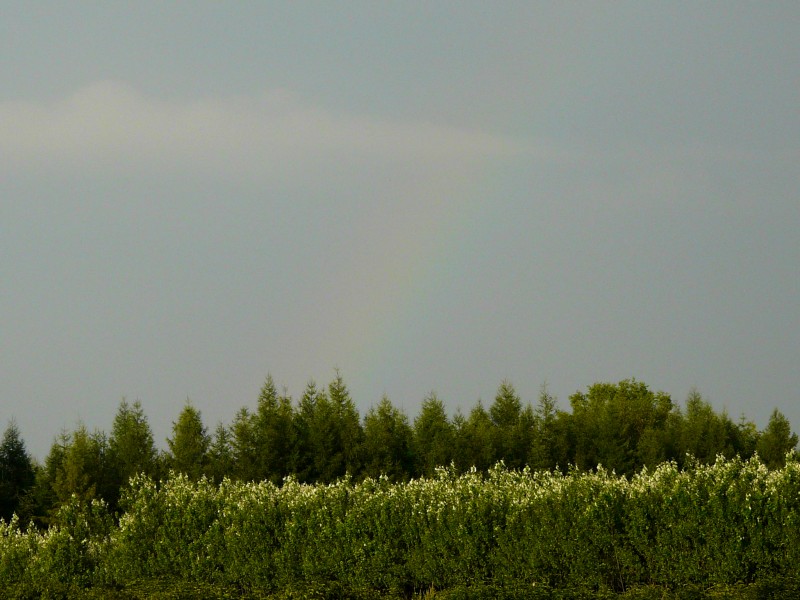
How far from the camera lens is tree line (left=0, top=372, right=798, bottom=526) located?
33969 mm

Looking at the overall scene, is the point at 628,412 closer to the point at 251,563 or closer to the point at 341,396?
the point at 341,396

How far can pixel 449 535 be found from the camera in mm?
19828

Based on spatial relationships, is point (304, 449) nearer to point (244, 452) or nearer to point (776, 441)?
point (244, 452)

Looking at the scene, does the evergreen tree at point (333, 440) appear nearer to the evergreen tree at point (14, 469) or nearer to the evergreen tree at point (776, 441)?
the evergreen tree at point (14, 469)

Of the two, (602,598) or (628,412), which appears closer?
(602,598)

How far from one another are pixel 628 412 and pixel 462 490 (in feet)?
122

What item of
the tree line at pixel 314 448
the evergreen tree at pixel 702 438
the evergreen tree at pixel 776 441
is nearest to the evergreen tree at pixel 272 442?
the tree line at pixel 314 448

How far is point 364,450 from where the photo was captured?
34.6m

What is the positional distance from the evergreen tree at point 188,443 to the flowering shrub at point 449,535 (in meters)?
11.0

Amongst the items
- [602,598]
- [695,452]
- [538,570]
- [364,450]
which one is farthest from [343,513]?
[695,452]

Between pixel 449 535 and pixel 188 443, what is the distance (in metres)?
17.9

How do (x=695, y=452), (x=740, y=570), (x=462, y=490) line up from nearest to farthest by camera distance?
(x=740, y=570), (x=462, y=490), (x=695, y=452)

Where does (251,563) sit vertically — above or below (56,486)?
below

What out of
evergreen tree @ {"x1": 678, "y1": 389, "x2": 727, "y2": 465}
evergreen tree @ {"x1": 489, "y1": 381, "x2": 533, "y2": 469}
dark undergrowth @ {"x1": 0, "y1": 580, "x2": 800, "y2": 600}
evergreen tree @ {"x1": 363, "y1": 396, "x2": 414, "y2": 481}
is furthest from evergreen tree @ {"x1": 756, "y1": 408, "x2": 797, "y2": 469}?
dark undergrowth @ {"x1": 0, "y1": 580, "x2": 800, "y2": 600}
